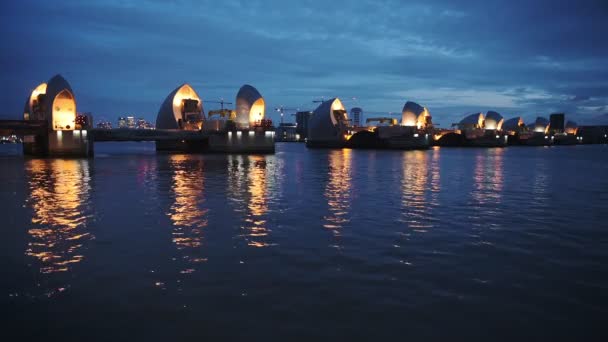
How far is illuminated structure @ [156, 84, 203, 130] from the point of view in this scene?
8481cm

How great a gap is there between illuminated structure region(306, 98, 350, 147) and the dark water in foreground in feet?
287

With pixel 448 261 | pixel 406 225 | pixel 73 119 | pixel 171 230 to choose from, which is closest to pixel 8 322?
pixel 171 230

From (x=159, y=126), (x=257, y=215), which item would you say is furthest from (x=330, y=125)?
(x=257, y=215)

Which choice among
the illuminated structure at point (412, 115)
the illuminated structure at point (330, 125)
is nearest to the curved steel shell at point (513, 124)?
the illuminated structure at point (412, 115)

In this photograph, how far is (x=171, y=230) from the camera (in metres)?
11.3

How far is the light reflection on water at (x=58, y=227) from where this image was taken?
27.4 feet

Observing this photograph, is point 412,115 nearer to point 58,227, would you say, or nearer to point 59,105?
point 59,105

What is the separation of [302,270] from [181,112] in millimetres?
83550

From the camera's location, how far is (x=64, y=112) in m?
53.1

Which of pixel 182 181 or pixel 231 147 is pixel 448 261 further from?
pixel 231 147

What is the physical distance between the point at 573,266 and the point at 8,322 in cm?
941

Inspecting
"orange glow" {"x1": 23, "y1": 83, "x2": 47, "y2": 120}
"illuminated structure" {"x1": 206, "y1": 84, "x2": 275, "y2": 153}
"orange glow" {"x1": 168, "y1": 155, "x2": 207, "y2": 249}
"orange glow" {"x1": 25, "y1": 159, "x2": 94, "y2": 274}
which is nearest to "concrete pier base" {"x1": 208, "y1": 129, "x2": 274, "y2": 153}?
"illuminated structure" {"x1": 206, "y1": 84, "x2": 275, "y2": 153}

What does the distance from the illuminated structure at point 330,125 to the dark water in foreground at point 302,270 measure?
8746 centimetres

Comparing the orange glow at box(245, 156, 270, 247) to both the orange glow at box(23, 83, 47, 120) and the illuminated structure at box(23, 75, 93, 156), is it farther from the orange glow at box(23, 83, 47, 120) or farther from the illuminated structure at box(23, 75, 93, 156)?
the orange glow at box(23, 83, 47, 120)
